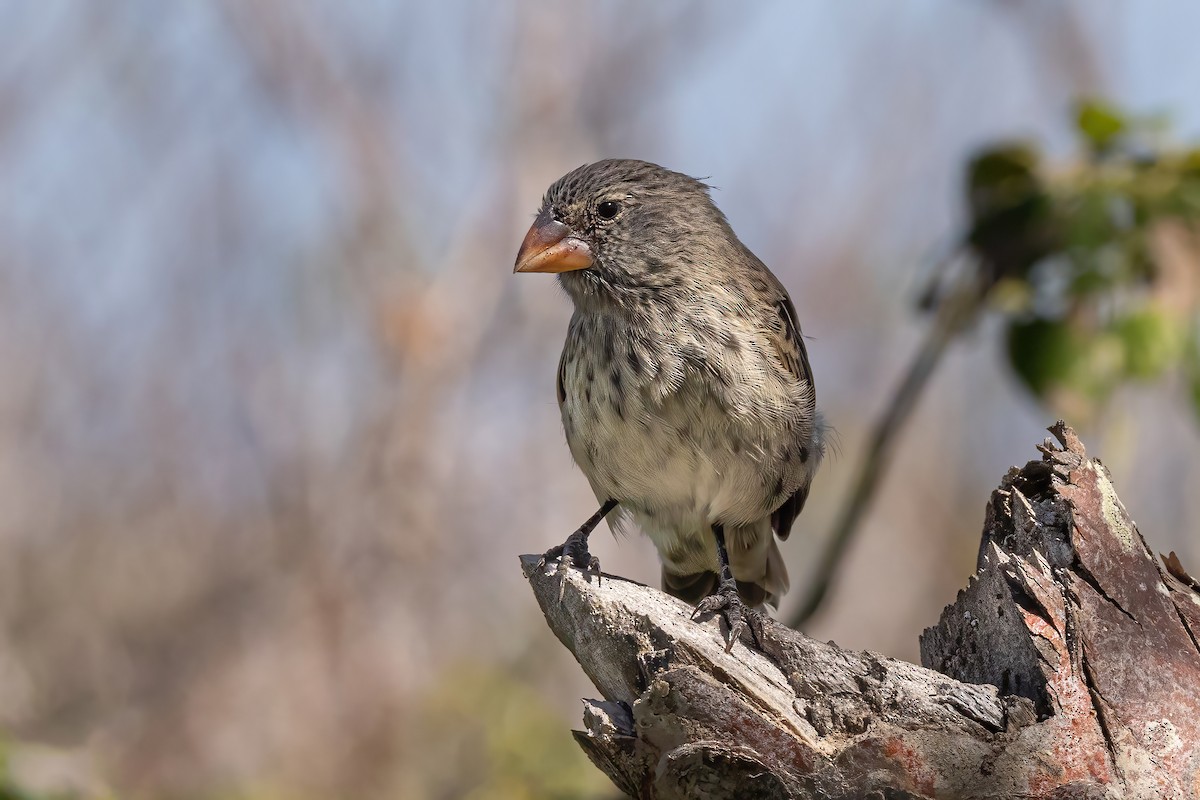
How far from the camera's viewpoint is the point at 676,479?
3.95 meters

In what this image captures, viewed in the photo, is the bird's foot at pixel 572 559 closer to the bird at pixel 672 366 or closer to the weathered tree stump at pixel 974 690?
the bird at pixel 672 366

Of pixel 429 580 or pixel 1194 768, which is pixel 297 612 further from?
pixel 1194 768

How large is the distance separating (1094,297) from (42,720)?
617 centimetres

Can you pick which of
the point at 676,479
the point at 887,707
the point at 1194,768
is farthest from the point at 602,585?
the point at 676,479

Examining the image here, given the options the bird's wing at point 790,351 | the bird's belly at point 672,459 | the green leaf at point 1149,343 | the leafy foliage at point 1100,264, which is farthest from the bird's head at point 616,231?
the green leaf at point 1149,343

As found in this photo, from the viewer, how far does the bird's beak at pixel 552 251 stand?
161 inches

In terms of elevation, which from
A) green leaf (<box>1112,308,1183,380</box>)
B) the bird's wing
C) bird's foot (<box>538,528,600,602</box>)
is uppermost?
the bird's wing

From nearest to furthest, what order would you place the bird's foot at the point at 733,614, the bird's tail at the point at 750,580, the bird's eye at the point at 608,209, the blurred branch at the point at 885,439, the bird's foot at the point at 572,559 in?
the bird's foot at the point at 733,614 < the bird's foot at the point at 572,559 < the blurred branch at the point at 885,439 < the bird's eye at the point at 608,209 < the bird's tail at the point at 750,580

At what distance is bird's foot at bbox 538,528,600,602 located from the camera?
9.11ft

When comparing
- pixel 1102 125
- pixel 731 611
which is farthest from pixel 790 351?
pixel 731 611

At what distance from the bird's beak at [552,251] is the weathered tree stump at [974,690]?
170cm

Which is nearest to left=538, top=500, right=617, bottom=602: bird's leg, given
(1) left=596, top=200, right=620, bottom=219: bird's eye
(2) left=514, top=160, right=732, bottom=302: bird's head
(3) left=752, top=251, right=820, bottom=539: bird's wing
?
(3) left=752, top=251, right=820, bottom=539: bird's wing

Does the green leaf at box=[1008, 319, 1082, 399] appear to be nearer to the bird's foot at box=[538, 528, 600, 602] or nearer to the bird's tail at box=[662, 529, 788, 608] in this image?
the bird's foot at box=[538, 528, 600, 602]

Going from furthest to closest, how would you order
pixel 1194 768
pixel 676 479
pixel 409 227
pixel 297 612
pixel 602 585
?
pixel 409 227 → pixel 297 612 → pixel 676 479 → pixel 602 585 → pixel 1194 768
